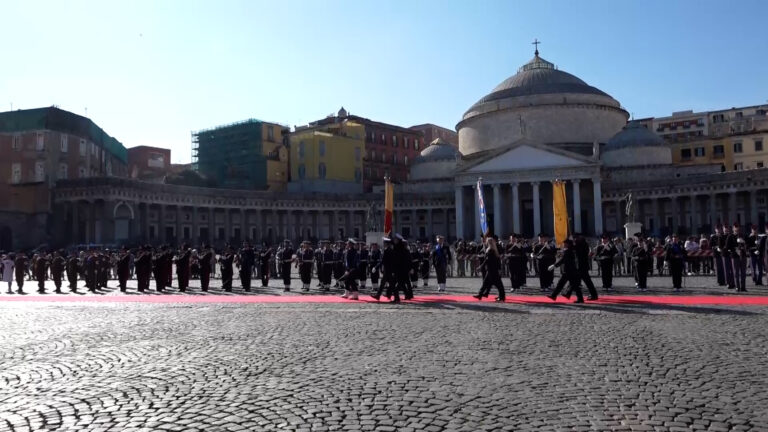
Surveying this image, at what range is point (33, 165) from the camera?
59.9 meters

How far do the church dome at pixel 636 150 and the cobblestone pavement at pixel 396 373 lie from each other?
56228 mm

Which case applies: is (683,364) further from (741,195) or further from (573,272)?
(741,195)

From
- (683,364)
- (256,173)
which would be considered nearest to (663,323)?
(683,364)

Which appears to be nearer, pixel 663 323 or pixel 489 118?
pixel 663 323

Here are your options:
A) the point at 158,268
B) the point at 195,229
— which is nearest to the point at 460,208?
the point at 195,229

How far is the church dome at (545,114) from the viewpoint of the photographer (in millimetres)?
71312

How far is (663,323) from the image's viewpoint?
40.0 ft

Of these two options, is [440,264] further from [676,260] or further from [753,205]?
[753,205]

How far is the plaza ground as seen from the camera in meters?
6.06

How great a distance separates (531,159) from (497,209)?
5.82 metres

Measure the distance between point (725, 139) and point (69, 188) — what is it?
230 feet

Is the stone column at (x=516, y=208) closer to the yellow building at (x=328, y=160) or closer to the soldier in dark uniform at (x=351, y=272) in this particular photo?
the yellow building at (x=328, y=160)

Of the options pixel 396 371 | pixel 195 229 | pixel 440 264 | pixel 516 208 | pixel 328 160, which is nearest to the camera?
pixel 396 371

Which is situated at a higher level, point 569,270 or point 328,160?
point 328,160
